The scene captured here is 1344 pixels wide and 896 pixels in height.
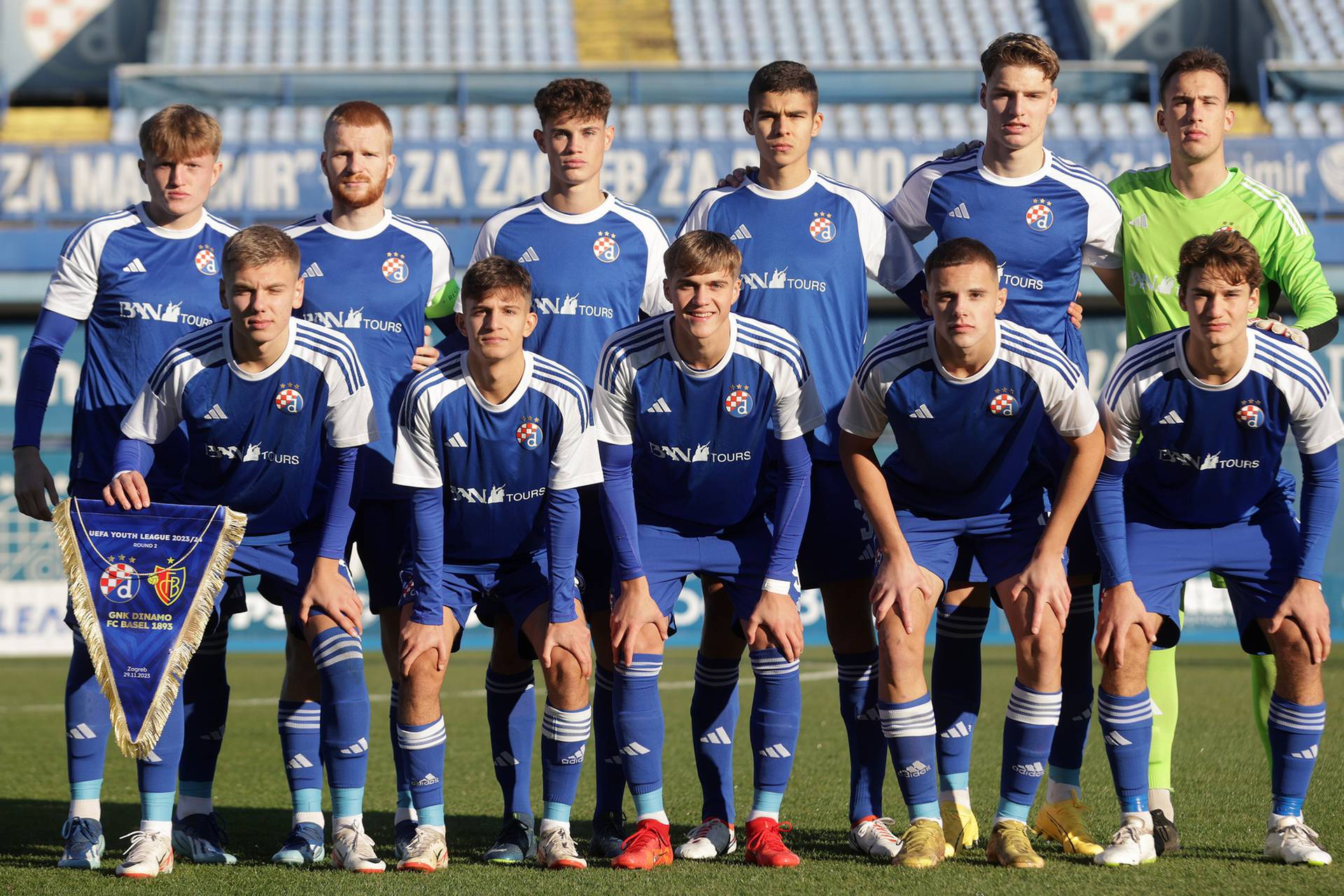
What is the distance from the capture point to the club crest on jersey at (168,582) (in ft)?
14.1

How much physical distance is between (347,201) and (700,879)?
7.24 ft

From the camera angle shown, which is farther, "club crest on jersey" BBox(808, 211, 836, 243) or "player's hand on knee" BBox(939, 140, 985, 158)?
"player's hand on knee" BBox(939, 140, 985, 158)

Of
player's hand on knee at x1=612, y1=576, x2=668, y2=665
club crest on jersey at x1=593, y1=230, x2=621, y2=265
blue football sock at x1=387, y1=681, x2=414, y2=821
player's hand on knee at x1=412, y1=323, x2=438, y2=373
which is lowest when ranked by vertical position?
blue football sock at x1=387, y1=681, x2=414, y2=821

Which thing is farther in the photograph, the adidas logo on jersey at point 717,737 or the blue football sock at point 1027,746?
the adidas logo on jersey at point 717,737

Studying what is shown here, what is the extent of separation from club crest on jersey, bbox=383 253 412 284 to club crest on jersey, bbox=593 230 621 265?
1.84 feet

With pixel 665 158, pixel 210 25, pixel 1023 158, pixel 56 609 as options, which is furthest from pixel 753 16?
pixel 1023 158

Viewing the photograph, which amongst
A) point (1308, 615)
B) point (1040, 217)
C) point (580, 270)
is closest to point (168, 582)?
point (580, 270)

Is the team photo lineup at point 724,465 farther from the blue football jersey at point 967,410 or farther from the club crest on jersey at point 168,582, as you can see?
the club crest on jersey at point 168,582

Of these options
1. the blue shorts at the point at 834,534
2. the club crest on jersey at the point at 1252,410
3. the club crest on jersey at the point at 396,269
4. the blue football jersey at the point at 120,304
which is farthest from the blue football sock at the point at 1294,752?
the blue football jersey at the point at 120,304

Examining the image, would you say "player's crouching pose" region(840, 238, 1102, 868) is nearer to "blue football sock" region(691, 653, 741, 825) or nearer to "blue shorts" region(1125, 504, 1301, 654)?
"blue shorts" region(1125, 504, 1301, 654)

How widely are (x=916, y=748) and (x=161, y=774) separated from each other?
2.02 metres

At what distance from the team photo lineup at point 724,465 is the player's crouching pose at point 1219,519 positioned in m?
0.01

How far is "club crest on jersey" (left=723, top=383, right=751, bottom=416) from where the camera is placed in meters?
4.30

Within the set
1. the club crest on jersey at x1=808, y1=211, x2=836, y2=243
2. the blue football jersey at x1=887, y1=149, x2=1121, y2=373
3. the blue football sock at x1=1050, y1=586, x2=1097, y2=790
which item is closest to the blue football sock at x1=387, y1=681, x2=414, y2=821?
the club crest on jersey at x1=808, y1=211, x2=836, y2=243
